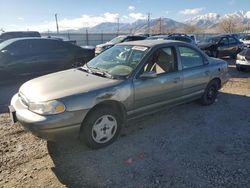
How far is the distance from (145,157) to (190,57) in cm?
255

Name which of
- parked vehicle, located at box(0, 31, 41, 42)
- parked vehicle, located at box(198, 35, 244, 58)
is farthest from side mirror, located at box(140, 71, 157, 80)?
parked vehicle, located at box(0, 31, 41, 42)

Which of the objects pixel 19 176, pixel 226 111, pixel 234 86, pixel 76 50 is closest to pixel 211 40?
pixel 234 86

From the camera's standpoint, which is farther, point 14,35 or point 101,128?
point 14,35

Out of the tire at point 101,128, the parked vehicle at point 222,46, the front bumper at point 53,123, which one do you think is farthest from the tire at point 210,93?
the parked vehicle at point 222,46

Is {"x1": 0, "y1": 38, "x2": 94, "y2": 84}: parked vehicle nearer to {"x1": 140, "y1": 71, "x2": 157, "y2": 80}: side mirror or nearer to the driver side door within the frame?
the driver side door

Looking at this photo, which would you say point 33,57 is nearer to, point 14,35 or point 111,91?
point 111,91

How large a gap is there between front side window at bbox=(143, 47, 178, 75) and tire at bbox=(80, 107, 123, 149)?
127cm

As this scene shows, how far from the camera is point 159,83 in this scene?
4227 millimetres

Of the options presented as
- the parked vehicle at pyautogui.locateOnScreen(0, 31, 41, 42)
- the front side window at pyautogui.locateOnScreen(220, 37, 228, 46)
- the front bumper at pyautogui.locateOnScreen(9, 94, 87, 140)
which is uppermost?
the parked vehicle at pyautogui.locateOnScreen(0, 31, 41, 42)

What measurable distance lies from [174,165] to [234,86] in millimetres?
5359

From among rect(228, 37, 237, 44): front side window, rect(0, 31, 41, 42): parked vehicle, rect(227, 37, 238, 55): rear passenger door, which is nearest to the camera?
rect(227, 37, 238, 55): rear passenger door

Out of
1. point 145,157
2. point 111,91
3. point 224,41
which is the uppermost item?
point 224,41

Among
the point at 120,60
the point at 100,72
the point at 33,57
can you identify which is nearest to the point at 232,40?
the point at 33,57

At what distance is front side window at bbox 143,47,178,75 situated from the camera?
4.40m
